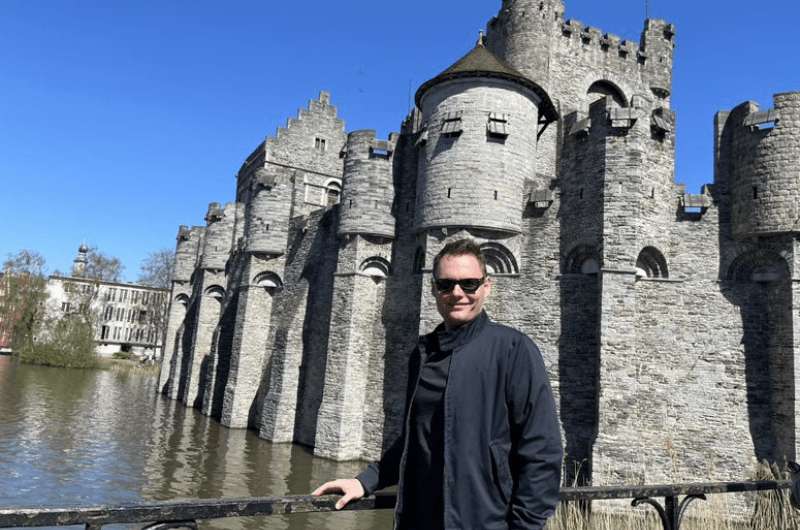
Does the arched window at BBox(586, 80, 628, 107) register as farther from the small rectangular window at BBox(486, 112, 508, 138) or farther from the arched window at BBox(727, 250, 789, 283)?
the arched window at BBox(727, 250, 789, 283)

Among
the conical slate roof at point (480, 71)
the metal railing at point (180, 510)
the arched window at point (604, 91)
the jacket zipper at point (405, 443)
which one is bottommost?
the metal railing at point (180, 510)

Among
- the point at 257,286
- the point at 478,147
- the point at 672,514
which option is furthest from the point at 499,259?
the point at 672,514

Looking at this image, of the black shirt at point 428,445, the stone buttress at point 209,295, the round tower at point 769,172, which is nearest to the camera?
the black shirt at point 428,445

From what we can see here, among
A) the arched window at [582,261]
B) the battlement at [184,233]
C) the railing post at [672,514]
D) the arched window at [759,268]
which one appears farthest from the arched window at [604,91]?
the battlement at [184,233]

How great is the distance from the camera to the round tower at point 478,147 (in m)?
16.0

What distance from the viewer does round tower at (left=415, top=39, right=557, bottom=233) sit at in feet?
52.6

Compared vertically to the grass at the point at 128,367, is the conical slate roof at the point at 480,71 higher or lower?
higher

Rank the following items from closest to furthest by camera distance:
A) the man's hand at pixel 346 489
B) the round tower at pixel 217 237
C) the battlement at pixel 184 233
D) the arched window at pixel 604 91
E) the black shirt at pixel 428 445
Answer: the black shirt at pixel 428 445, the man's hand at pixel 346 489, the arched window at pixel 604 91, the round tower at pixel 217 237, the battlement at pixel 184 233

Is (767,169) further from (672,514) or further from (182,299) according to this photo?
(182,299)

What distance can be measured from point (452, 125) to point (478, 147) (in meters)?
1.00

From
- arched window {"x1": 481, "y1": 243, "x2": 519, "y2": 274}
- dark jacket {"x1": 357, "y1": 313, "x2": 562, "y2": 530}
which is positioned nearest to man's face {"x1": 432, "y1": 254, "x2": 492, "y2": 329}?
dark jacket {"x1": 357, "y1": 313, "x2": 562, "y2": 530}

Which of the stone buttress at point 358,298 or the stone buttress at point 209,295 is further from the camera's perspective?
the stone buttress at point 209,295

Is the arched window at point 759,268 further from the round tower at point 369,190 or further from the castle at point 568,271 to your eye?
the round tower at point 369,190

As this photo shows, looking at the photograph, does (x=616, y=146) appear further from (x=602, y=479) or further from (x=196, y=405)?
(x=196, y=405)
